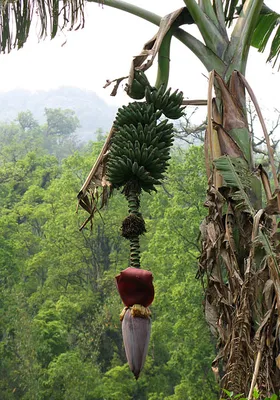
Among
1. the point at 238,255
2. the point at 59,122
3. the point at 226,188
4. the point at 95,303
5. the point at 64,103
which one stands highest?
the point at 64,103

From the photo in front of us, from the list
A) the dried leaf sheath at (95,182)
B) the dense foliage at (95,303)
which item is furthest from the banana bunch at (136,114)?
the dense foliage at (95,303)

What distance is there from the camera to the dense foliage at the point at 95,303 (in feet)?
47.3

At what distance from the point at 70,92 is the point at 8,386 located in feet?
502

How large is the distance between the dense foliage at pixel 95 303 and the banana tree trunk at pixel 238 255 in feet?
31.8

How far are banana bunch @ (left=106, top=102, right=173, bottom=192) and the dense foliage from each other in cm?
996

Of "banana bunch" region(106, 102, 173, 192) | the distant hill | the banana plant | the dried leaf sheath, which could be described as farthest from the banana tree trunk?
the distant hill

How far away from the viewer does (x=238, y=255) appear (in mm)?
1947

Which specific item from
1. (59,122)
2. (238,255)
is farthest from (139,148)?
(59,122)

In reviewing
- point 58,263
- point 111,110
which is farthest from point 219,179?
point 111,110

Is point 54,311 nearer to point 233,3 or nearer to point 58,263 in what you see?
point 58,263

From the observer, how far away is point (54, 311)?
55.5 feet

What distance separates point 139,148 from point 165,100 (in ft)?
1.04

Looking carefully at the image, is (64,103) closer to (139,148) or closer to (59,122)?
(59,122)

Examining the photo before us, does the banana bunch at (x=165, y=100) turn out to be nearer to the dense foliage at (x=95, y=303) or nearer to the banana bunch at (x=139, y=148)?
the banana bunch at (x=139, y=148)
